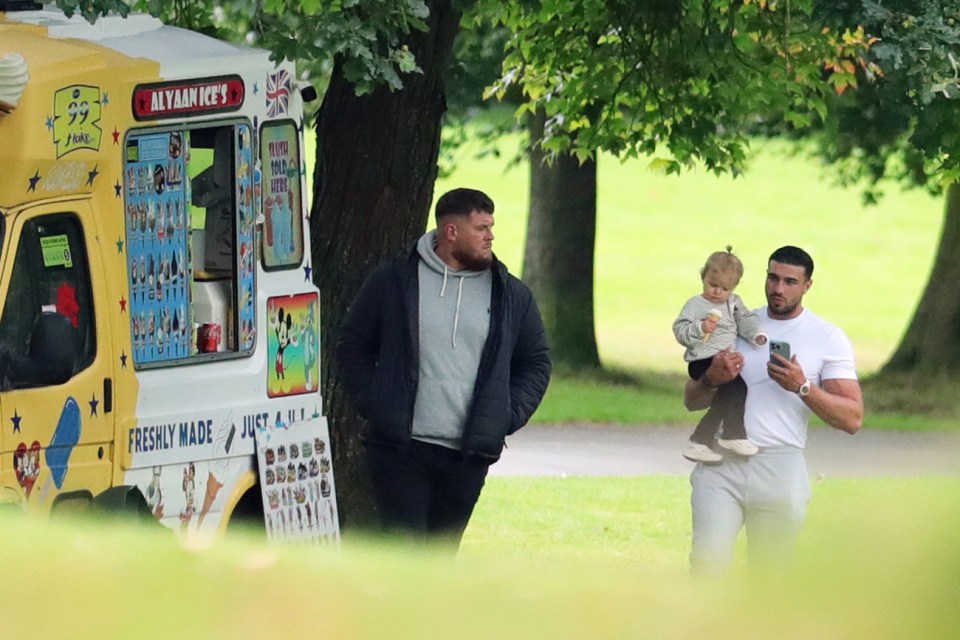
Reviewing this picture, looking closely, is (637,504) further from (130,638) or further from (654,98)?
(130,638)

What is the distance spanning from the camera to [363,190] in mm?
9891

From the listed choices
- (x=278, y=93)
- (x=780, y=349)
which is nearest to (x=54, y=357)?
(x=278, y=93)

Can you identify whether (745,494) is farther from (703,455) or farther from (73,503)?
(73,503)

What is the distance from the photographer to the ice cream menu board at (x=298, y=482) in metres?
7.81

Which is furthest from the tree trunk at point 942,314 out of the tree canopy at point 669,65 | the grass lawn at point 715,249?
the tree canopy at point 669,65

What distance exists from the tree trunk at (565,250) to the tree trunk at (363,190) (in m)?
12.7

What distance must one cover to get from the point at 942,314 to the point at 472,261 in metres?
15.9

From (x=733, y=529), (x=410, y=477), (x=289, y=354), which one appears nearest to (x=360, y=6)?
(x=289, y=354)

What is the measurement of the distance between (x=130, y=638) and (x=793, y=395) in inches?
220

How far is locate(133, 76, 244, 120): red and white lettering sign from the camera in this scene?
7.13 meters

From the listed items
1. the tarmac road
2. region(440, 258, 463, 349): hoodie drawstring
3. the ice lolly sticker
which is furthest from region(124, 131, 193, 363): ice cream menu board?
the tarmac road

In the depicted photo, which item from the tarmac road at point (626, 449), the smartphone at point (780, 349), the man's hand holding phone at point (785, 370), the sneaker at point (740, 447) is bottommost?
the tarmac road at point (626, 449)

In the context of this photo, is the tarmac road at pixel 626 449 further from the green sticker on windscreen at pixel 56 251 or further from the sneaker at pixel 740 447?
the green sticker on windscreen at pixel 56 251

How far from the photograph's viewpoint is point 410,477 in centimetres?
727
